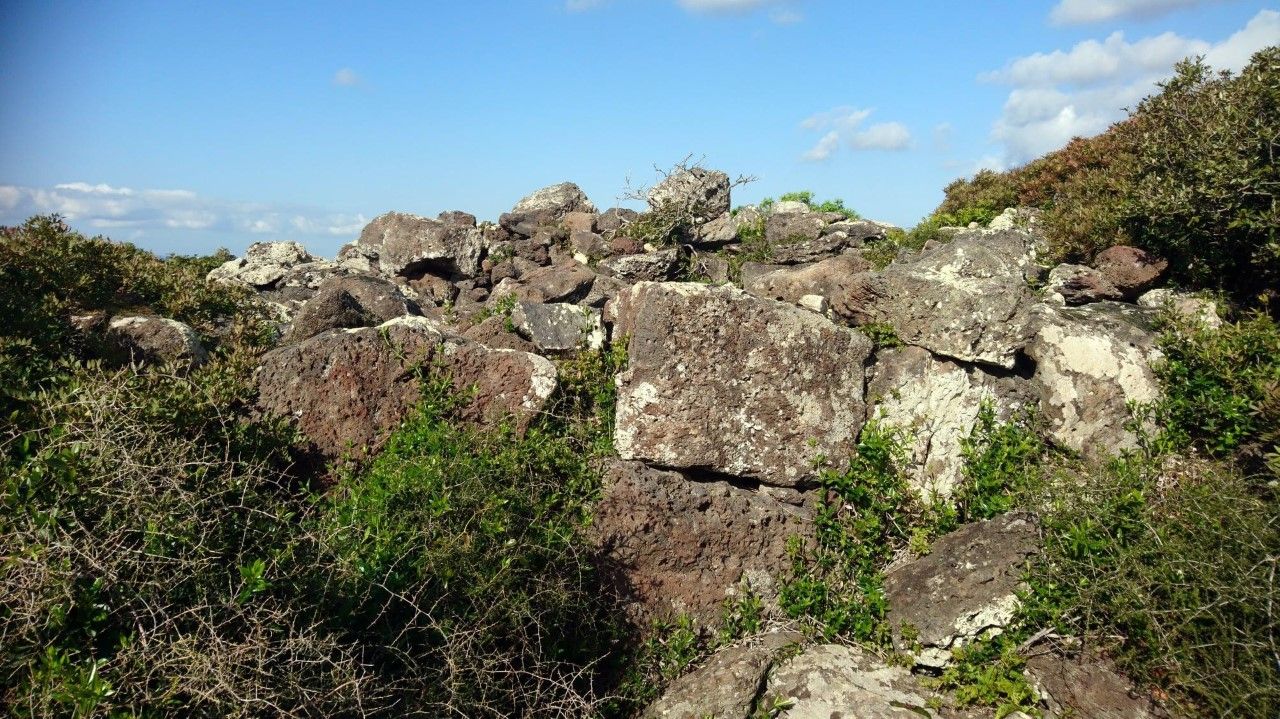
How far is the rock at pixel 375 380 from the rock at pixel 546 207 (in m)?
5.29

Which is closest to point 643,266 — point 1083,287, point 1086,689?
point 1083,287

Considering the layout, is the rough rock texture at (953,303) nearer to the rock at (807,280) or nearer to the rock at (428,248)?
the rock at (807,280)

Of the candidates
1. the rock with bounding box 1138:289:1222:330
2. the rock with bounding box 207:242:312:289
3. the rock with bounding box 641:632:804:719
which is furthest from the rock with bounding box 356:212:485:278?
the rock with bounding box 1138:289:1222:330

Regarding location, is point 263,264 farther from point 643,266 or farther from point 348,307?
point 643,266

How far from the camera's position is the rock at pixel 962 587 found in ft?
17.2

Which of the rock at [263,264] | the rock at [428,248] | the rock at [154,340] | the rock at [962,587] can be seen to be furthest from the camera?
the rock at [428,248]

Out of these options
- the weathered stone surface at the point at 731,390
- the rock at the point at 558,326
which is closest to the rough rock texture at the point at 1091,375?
the weathered stone surface at the point at 731,390

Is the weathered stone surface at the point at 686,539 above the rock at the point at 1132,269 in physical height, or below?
below

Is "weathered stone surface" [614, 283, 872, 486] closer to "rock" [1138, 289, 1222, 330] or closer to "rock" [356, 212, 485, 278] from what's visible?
"rock" [1138, 289, 1222, 330]

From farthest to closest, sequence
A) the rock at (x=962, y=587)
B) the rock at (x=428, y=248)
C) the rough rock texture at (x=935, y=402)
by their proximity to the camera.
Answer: the rock at (x=428, y=248) → the rough rock texture at (x=935, y=402) → the rock at (x=962, y=587)

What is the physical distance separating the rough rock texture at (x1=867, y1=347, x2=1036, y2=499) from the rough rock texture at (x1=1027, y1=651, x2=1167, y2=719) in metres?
1.62

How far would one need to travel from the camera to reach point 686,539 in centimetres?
600

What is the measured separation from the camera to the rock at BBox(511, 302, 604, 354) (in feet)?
23.4

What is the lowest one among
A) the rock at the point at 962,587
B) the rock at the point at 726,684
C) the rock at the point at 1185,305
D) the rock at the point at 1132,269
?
the rock at the point at 726,684
